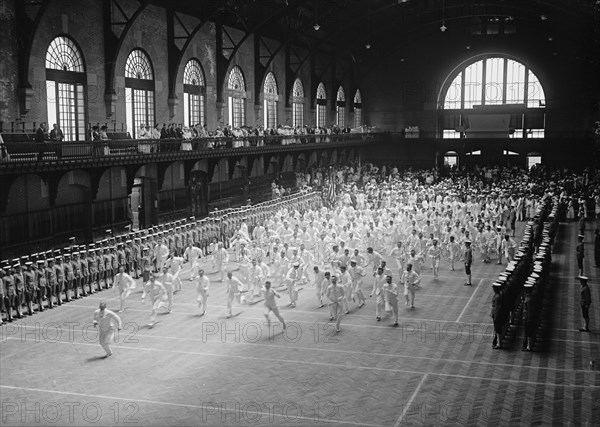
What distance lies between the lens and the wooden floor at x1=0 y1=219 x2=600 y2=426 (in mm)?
12961

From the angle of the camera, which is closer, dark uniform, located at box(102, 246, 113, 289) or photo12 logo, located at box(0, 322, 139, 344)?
photo12 logo, located at box(0, 322, 139, 344)

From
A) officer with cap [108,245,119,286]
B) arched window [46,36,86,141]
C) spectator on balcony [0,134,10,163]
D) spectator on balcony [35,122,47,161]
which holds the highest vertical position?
arched window [46,36,86,141]

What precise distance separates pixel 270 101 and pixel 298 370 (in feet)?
116

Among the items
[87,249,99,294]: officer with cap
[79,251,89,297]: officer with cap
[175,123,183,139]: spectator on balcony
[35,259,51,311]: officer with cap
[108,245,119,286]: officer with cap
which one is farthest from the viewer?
[175,123,183,139]: spectator on balcony

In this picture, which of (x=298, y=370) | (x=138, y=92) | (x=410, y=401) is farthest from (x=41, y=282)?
(x=138, y=92)

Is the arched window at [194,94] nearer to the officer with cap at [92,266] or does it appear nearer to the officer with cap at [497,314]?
the officer with cap at [92,266]

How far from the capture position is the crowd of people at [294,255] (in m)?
20.1

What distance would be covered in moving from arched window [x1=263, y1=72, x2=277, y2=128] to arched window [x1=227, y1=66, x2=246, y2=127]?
3.70 metres

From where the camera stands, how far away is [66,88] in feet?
90.9

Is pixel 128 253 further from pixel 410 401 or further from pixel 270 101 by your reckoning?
pixel 270 101

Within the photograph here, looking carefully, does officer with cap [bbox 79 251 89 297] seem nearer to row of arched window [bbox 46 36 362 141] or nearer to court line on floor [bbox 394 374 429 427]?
row of arched window [bbox 46 36 362 141]

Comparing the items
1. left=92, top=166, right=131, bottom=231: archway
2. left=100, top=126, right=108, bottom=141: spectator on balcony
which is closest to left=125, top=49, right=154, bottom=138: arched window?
left=92, top=166, right=131, bottom=231: archway

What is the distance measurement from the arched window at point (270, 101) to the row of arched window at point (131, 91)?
13.2 feet

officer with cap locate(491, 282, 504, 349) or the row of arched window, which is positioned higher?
the row of arched window
